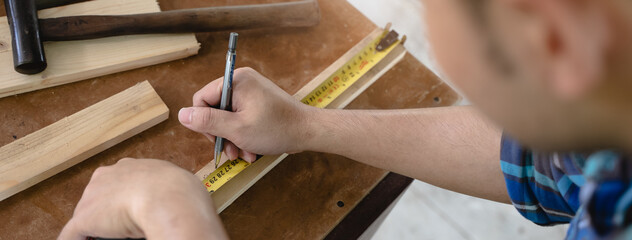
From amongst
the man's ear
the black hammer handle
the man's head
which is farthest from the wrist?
the man's ear

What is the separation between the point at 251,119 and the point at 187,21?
1.24 ft

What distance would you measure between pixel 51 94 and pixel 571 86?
3.79 feet

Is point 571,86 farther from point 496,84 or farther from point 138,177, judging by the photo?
point 138,177

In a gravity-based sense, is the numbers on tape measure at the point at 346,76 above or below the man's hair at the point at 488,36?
below

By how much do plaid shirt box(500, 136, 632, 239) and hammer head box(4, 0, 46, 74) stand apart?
3.47 feet

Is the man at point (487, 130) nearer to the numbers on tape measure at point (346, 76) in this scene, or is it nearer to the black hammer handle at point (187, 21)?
the numbers on tape measure at point (346, 76)

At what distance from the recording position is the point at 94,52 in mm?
1236

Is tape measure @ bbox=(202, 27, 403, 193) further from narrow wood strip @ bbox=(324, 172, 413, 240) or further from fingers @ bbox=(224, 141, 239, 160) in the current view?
narrow wood strip @ bbox=(324, 172, 413, 240)

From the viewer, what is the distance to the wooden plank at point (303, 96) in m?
1.10

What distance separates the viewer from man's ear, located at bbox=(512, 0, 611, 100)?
42cm

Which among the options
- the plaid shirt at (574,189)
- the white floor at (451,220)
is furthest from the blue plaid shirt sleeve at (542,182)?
the white floor at (451,220)

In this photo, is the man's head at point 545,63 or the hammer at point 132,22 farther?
the hammer at point 132,22

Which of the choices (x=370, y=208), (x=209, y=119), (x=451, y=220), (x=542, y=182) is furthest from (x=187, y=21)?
(x=451, y=220)

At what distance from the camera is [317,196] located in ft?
3.85
